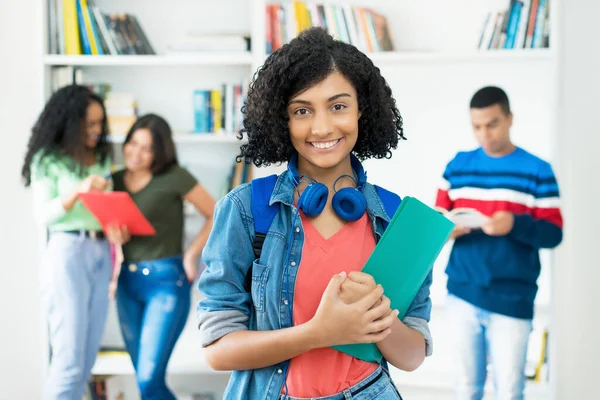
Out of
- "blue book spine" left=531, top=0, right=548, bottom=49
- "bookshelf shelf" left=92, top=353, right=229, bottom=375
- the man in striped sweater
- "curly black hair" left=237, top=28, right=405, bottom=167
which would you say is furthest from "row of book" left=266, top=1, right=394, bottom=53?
"curly black hair" left=237, top=28, right=405, bottom=167

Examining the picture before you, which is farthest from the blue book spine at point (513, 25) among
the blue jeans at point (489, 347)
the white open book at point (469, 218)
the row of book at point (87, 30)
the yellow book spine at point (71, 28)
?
the yellow book spine at point (71, 28)

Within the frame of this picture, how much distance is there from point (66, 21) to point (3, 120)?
0.62 meters

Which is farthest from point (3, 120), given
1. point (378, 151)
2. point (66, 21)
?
point (378, 151)

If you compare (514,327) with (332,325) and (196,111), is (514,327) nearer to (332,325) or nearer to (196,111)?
(196,111)

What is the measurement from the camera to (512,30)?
3.29 m

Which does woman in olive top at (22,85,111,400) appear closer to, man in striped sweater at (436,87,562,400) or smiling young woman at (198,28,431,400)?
man in striped sweater at (436,87,562,400)

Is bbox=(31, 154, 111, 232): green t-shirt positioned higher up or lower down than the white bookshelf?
lower down

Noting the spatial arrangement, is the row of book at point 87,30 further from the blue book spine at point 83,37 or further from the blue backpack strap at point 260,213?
the blue backpack strap at point 260,213

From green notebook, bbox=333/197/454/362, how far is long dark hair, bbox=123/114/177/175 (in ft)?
7.80

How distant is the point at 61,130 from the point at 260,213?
2.40 metres

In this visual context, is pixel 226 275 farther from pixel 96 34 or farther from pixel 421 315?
pixel 96 34

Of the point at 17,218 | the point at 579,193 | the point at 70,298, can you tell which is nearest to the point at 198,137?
the point at 70,298

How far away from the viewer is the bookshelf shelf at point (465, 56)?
323 centimetres

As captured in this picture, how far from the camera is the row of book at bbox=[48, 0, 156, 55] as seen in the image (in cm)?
351
